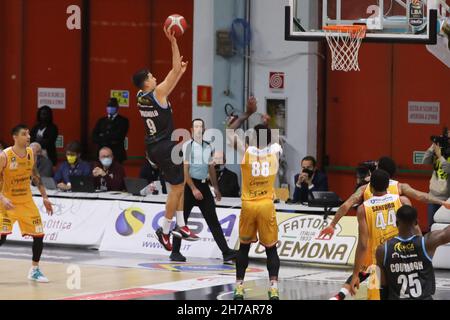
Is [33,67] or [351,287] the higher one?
[33,67]

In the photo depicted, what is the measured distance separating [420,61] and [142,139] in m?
6.13

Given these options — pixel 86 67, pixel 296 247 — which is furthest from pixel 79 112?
pixel 296 247

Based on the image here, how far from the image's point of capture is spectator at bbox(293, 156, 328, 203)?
736 inches

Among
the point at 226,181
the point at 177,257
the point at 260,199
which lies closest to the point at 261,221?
the point at 260,199

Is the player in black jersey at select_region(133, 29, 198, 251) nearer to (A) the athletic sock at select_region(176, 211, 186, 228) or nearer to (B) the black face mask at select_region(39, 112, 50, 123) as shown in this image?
(A) the athletic sock at select_region(176, 211, 186, 228)

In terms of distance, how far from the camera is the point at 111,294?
14.5m

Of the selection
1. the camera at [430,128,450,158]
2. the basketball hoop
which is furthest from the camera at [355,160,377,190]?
the camera at [430,128,450,158]

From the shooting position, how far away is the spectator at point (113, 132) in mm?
22359

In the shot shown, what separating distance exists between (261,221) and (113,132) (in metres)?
8.79

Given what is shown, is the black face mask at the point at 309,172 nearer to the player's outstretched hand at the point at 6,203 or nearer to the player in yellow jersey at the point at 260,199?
the player in yellow jersey at the point at 260,199

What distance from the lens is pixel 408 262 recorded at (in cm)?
986

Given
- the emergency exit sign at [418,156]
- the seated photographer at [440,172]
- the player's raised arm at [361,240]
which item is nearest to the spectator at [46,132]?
the emergency exit sign at [418,156]

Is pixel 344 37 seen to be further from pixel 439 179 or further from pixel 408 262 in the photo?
pixel 408 262

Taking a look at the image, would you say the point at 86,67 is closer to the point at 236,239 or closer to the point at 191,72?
the point at 191,72
